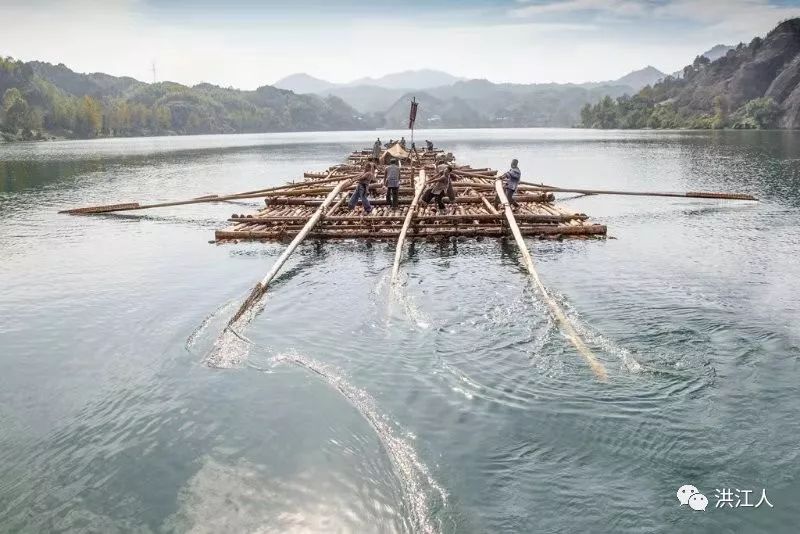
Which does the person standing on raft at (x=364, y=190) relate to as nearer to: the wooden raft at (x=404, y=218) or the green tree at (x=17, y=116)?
the wooden raft at (x=404, y=218)

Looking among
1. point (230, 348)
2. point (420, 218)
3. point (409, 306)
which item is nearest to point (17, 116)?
point (420, 218)

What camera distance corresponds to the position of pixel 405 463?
879 centimetres

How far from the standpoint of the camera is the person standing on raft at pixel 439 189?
2766 cm

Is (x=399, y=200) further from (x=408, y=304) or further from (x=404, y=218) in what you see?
(x=408, y=304)

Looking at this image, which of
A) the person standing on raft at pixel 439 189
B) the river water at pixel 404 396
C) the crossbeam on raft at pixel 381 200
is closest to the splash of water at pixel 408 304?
the river water at pixel 404 396

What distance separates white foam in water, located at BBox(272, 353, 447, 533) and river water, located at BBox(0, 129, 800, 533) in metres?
0.04

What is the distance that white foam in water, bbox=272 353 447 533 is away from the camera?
777 centimetres

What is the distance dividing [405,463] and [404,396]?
2.12 metres

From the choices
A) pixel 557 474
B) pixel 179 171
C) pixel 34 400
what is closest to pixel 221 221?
pixel 34 400

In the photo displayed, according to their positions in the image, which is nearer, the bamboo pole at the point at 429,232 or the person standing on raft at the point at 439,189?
the bamboo pole at the point at 429,232

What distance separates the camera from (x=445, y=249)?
23703mm

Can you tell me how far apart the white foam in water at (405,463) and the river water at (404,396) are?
0.04 m

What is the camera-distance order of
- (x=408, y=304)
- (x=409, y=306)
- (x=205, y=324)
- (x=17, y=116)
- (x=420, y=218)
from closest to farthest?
(x=205, y=324)
(x=409, y=306)
(x=408, y=304)
(x=420, y=218)
(x=17, y=116)

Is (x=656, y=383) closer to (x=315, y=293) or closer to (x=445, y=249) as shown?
(x=315, y=293)
